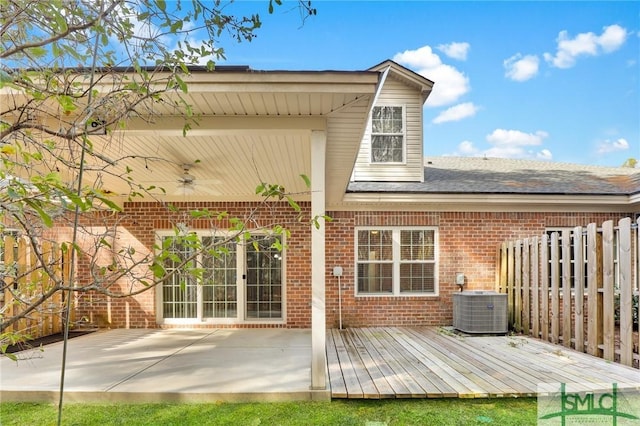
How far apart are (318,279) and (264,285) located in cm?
433

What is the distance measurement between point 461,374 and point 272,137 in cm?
348

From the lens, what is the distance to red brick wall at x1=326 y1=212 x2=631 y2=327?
7.42 m

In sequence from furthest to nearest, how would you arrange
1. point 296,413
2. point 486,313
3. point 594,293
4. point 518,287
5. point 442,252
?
point 442,252
point 518,287
point 486,313
point 594,293
point 296,413

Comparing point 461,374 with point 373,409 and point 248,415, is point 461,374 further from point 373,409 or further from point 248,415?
point 248,415

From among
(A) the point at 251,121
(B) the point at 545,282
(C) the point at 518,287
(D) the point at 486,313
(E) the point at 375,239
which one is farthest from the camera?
(E) the point at 375,239

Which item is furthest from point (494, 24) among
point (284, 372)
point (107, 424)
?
point (107, 424)

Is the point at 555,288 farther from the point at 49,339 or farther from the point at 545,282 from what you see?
the point at 49,339

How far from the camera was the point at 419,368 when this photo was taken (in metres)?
4.46

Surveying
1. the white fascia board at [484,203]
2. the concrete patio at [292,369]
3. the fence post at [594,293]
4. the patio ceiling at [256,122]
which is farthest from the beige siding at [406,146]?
the fence post at [594,293]

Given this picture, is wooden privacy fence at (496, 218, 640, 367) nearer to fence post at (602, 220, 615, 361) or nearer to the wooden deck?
fence post at (602, 220, 615, 361)

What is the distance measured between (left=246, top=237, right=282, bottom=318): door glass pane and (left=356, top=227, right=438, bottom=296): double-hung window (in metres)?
1.70

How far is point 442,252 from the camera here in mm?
7480

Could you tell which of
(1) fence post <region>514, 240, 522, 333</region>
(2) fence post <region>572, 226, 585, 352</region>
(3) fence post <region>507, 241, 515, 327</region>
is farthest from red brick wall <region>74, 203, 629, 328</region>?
(2) fence post <region>572, 226, 585, 352</region>

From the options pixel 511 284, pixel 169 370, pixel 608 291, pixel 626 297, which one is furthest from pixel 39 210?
pixel 511 284
